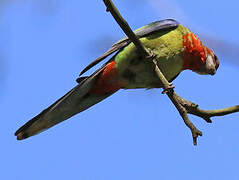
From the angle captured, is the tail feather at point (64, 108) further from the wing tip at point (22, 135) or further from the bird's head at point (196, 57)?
the bird's head at point (196, 57)

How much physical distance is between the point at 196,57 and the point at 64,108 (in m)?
1.72

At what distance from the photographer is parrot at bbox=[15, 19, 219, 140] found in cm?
419

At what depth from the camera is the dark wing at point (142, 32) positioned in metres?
4.15

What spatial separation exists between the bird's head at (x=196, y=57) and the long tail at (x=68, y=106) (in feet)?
3.20

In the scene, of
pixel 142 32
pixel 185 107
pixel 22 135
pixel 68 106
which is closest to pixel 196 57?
pixel 142 32

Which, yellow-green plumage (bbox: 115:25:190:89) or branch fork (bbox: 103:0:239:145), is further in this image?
yellow-green plumage (bbox: 115:25:190:89)

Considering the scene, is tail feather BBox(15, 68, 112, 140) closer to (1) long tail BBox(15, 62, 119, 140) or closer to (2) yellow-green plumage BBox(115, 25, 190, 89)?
(1) long tail BBox(15, 62, 119, 140)

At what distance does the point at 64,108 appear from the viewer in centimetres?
424

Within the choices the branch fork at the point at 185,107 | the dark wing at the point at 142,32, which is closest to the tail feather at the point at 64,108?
the dark wing at the point at 142,32

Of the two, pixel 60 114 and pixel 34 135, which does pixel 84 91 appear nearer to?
pixel 60 114

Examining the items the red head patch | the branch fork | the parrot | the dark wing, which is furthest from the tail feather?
the red head patch

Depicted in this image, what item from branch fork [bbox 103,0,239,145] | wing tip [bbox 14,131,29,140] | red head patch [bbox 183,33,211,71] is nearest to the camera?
branch fork [bbox 103,0,239,145]

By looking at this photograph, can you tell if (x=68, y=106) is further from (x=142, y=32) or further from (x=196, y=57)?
(x=196, y=57)

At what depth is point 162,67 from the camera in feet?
14.4
